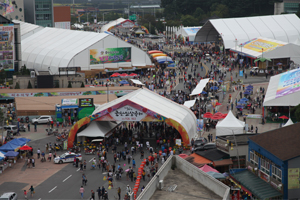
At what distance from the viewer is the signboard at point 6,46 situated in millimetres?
72062

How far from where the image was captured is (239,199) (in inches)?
1164

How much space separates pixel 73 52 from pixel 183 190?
58204 millimetres

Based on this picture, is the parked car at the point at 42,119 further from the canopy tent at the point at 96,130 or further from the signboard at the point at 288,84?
the signboard at the point at 288,84

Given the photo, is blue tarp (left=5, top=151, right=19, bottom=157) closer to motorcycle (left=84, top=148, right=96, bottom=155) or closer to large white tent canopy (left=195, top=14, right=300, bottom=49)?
motorcycle (left=84, top=148, right=96, bottom=155)

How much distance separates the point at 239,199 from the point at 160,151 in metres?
10.6

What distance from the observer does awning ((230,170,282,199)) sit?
28.7 meters

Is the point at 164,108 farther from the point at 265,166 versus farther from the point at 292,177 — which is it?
the point at 292,177

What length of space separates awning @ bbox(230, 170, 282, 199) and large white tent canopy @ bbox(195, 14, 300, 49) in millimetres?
58875

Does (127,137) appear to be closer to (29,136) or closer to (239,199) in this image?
(29,136)

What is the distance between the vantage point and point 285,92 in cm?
5003

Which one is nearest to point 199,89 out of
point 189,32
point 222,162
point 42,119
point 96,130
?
point 42,119

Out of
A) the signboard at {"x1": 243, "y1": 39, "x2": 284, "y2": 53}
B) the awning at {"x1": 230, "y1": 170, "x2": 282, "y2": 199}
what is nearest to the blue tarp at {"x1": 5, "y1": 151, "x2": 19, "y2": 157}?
the awning at {"x1": 230, "y1": 170, "x2": 282, "y2": 199}

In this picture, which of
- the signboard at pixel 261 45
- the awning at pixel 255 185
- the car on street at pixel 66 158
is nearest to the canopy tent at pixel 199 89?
the signboard at pixel 261 45

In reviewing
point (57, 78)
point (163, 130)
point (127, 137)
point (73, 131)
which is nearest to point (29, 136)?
point (73, 131)
